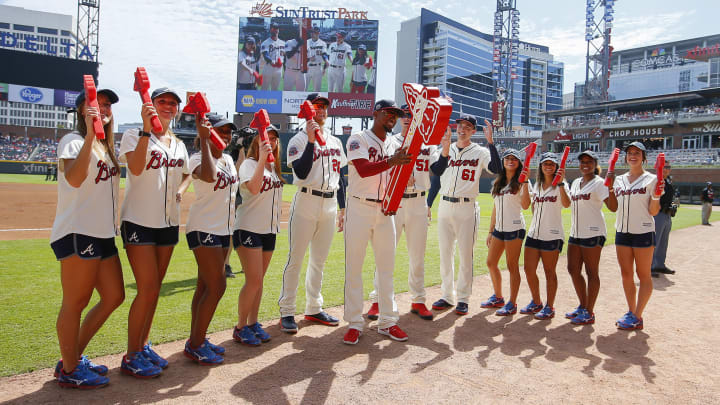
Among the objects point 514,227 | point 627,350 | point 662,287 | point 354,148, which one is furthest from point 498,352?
point 662,287

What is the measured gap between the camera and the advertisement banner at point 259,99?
48344 millimetres

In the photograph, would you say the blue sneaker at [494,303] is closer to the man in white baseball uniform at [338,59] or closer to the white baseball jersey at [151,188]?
the white baseball jersey at [151,188]

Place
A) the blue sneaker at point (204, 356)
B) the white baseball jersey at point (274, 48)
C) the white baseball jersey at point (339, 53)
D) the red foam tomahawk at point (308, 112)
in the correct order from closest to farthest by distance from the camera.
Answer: the blue sneaker at point (204, 356) → the red foam tomahawk at point (308, 112) → the white baseball jersey at point (339, 53) → the white baseball jersey at point (274, 48)

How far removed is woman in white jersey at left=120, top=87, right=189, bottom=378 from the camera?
10.7ft

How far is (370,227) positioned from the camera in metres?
4.39

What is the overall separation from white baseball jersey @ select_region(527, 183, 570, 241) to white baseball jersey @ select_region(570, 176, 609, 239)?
0.16 metres

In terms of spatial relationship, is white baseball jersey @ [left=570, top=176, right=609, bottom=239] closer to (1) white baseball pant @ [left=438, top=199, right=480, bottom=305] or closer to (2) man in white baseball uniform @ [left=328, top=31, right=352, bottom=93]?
(1) white baseball pant @ [left=438, top=199, right=480, bottom=305]

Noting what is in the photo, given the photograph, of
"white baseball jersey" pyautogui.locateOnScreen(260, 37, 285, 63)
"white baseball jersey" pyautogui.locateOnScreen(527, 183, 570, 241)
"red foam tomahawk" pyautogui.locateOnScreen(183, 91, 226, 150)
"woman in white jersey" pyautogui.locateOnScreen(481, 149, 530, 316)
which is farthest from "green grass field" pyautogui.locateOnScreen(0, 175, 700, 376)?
"white baseball jersey" pyautogui.locateOnScreen(260, 37, 285, 63)

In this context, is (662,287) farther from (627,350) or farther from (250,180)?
(250,180)

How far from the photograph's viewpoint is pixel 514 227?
5.57 m

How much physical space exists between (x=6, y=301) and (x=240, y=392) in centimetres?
375

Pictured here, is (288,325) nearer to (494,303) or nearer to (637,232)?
(494,303)

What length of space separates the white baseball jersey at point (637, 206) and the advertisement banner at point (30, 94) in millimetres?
48864

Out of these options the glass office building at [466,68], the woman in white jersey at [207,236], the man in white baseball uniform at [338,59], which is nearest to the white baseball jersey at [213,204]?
the woman in white jersey at [207,236]
